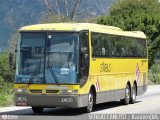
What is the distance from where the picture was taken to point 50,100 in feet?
70.8

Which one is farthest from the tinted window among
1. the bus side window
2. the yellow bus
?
the bus side window

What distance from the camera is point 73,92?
847 inches

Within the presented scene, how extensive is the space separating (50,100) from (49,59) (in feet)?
4.58

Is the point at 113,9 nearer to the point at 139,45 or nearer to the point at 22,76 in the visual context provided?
the point at 139,45

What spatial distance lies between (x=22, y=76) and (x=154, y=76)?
33.1 meters

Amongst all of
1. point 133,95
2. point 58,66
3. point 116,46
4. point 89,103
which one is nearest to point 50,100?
point 58,66

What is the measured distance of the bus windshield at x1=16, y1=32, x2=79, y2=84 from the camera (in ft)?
71.0

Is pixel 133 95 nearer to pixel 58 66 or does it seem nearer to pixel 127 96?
pixel 127 96

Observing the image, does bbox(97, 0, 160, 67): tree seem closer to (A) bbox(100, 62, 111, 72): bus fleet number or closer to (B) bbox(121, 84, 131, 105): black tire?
(B) bbox(121, 84, 131, 105): black tire

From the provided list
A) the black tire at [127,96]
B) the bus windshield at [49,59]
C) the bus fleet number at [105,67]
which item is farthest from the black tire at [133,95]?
the bus windshield at [49,59]

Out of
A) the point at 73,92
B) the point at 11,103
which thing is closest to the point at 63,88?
the point at 73,92

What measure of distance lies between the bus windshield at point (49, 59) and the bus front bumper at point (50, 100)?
18.8 inches

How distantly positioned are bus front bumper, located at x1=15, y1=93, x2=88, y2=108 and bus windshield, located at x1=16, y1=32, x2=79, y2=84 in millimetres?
478

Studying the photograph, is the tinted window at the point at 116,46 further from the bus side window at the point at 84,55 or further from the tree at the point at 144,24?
the tree at the point at 144,24
